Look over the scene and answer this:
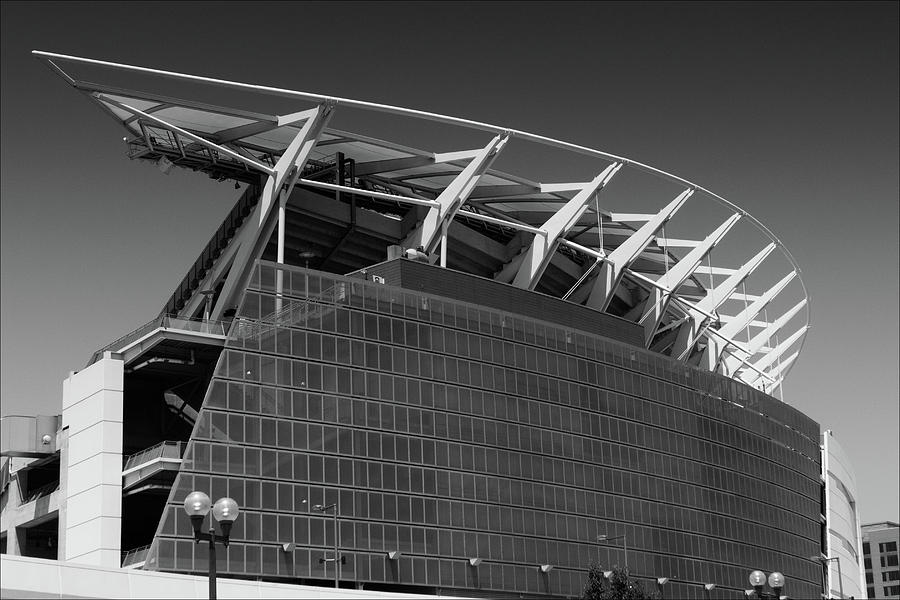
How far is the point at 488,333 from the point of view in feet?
269

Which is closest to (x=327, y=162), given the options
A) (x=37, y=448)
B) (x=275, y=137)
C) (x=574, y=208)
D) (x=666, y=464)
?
(x=275, y=137)

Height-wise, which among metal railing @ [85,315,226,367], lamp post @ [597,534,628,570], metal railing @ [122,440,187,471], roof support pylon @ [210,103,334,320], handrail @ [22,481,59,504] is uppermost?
roof support pylon @ [210,103,334,320]

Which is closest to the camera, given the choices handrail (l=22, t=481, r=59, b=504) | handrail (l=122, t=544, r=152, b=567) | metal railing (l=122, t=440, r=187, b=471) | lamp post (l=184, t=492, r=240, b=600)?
lamp post (l=184, t=492, r=240, b=600)

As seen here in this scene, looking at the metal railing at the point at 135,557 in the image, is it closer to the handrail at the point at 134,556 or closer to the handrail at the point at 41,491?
the handrail at the point at 134,556

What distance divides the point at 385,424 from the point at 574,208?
24.7m

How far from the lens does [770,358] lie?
4793 inches

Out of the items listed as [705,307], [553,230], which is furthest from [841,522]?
[553,230]

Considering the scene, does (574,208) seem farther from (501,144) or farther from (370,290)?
(370,290)

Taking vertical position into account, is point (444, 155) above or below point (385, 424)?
above

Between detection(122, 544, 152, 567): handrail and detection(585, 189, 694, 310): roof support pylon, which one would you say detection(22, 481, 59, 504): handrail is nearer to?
detection(122, 544, 152, 567): handrail

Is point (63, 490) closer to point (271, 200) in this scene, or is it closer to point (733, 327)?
point (271, 200)

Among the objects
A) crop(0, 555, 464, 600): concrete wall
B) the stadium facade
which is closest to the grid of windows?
the stadium facade

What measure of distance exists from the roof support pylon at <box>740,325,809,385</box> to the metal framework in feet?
36.0

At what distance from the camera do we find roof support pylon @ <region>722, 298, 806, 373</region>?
4690 inches
